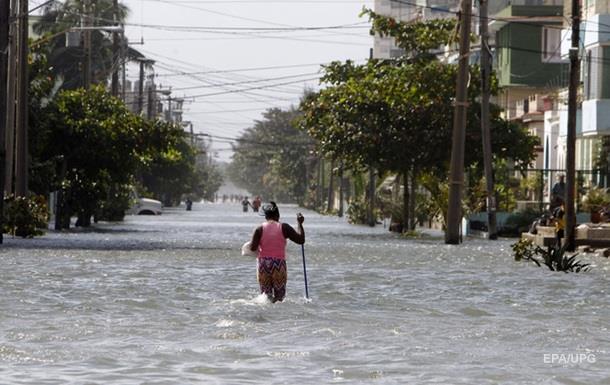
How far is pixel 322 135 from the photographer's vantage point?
215ft

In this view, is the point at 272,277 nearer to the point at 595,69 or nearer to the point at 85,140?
the point at 85,140

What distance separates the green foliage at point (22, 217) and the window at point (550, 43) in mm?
41456

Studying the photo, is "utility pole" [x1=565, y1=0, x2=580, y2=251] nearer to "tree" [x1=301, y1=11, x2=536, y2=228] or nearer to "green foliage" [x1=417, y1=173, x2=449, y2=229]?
"green foliage" [x1=417, y1=173, x2=449, y2=229]

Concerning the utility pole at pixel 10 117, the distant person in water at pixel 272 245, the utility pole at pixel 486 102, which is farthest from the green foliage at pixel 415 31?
the distant person in water at pixel 272 245

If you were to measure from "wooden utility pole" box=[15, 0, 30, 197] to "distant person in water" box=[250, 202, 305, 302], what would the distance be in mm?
28839

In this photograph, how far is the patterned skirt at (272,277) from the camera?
22.5m

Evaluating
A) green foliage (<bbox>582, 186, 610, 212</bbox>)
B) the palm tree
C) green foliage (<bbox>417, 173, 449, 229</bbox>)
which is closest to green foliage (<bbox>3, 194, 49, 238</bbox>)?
green foliage (<bbox>417, 173, 449, 229</bbox>)

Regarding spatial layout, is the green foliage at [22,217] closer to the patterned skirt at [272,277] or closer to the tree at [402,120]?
the tree at [402,120]

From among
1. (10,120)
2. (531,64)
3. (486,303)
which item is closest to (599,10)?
(10,120)

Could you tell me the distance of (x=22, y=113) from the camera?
5059 cm

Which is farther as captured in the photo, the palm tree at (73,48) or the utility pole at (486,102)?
the palm tree at (73,48)

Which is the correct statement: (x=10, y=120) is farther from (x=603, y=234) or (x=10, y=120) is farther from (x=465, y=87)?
(x=603, y=234)

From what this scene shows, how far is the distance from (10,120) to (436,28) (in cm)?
2167

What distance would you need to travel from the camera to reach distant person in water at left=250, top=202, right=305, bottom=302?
22.3m
